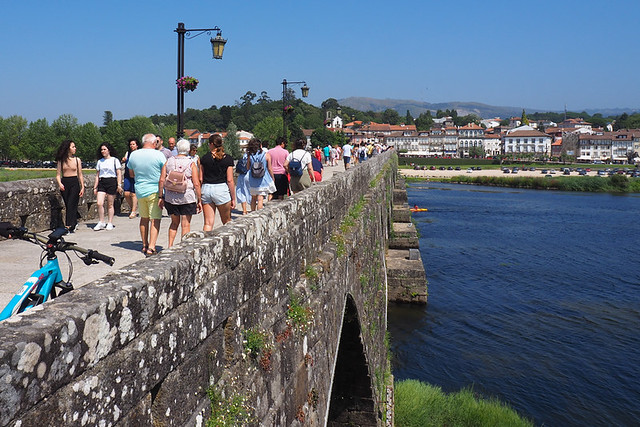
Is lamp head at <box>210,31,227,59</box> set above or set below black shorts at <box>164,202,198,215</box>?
above

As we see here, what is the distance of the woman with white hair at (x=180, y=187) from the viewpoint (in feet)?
21.7

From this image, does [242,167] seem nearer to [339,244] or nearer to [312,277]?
[339,244]

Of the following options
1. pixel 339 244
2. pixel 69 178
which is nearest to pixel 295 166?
pixel 69 178

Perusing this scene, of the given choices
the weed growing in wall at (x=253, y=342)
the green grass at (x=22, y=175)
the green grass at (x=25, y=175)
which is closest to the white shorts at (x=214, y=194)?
the weed growing in wall at (x=253, y=342)

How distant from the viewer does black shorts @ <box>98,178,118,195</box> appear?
9180mm

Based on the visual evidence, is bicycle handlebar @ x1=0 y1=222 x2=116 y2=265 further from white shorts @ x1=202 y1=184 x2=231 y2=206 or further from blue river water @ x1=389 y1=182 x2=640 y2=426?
blue river water @ x1=389 y1=182 x2=640 y2=426

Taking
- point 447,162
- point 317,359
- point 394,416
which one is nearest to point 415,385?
point 394,416

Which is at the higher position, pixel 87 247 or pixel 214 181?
pixel 214 181

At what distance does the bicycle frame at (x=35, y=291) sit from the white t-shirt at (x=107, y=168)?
5.73 m

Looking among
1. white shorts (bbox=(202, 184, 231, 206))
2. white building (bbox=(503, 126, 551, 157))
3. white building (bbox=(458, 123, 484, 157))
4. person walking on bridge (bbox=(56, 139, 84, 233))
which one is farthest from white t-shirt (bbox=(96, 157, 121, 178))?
white building (bbox=(458, 123, 484, 157))

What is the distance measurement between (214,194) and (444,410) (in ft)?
22.1

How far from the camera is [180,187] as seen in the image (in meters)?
6.64

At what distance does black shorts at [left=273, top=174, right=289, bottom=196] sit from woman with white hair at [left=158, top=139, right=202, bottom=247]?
3417mm

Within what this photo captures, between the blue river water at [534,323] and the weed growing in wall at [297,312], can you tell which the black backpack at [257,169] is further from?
the blue river water at [534,323]
